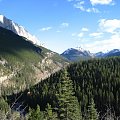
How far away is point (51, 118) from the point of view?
8200 cm

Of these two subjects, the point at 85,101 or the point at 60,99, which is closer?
the point at 60,99

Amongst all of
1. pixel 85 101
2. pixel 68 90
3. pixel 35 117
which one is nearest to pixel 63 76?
pixel 68 90

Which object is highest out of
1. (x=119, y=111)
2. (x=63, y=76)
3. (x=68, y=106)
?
(x=63, y=76)

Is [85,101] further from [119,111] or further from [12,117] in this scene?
[12,117]

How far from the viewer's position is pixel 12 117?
43.8 feet

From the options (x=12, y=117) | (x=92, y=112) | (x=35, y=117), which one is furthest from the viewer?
(x=92, y=112)

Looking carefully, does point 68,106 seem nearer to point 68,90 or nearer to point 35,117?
point 68,90

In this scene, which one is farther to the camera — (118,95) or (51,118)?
(118,95)

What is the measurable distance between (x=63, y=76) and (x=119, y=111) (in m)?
136

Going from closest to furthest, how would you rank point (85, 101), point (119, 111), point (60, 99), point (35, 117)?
point (60, 99) → point (35, 117) → point (119, 111) → point (85, 101)

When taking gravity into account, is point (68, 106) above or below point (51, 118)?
above

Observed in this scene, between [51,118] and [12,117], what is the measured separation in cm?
6976

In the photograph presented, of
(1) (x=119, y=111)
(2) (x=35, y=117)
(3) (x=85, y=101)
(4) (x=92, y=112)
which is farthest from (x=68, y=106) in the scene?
(3) (x=85, y=101)

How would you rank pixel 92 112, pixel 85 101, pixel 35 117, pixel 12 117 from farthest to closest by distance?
pixel 85 101 < pixel 92 112 < pixel 35 117 < pixel 12 117
